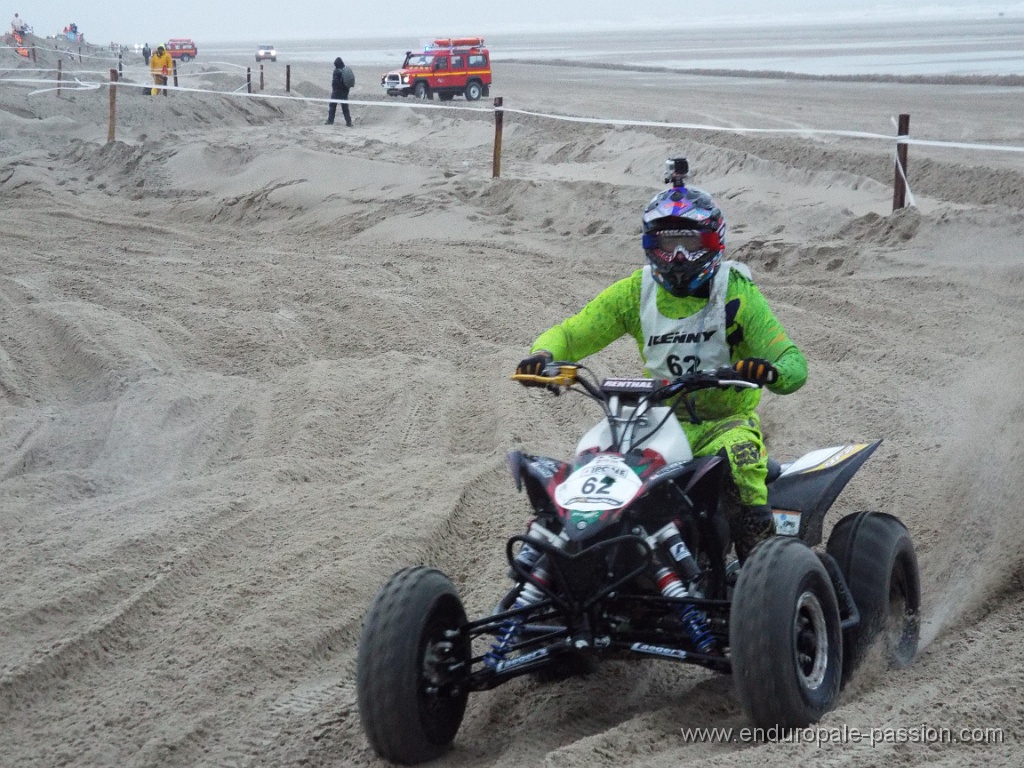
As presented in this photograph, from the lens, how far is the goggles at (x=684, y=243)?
14.5 ft

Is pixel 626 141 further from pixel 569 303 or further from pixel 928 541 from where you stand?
pixel 928 541

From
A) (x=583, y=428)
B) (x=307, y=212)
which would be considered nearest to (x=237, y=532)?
(x=583, y=428)

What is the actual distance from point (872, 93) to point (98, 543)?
94.7 ft

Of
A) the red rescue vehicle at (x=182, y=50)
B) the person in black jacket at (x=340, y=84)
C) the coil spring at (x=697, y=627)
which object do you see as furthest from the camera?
the red rescue vehicle at (x=182, y=50)

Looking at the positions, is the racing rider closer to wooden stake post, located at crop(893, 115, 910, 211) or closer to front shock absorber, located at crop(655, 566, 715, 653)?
front shock absorber, located at crop(655, 566, 715, 653)

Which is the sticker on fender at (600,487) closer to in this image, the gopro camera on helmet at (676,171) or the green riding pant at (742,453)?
the green riding pant at (742,453)

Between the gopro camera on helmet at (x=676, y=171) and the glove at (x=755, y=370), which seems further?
the gopro camera on helmet at (x=676, y=171)

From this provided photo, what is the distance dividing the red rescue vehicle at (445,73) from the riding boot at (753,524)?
103 ft

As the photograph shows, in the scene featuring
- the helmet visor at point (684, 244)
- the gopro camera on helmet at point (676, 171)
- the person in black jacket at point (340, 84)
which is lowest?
the helmet visor at point (684, 244)

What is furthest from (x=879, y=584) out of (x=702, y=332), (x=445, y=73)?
(x=445, y=73)

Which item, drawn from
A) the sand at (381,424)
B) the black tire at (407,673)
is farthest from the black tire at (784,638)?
the black tire at (407,673)

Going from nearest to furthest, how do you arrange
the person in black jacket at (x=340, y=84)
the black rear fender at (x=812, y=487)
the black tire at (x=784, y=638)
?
1. the black tire at (x=784, y=638)
2. the black rear fender at (x=812, y=487)
3. the person in black jacket at (x=340, y=84)

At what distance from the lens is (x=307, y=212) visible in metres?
15.0

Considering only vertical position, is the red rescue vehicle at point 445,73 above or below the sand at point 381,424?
above
